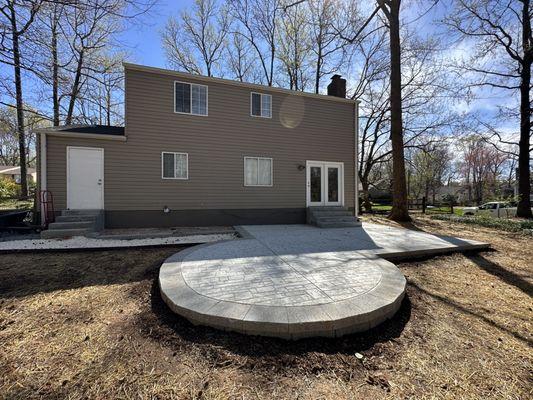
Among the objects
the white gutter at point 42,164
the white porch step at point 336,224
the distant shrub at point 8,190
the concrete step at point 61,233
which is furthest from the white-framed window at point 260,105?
the distant shrub at point 8,190

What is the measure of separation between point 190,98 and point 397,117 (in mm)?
8452

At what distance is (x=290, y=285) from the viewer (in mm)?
3410

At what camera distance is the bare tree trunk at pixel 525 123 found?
12.8m

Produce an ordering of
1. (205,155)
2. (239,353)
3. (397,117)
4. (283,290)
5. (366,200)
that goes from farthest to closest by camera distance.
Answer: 1. (366,200)
2. (397,117)
3. (205,155)
4. (283,290)
5. (239,353)

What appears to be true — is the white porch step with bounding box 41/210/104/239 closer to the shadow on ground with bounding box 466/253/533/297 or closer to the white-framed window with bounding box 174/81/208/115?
the white-framed window with bounding box 174/81/208/115

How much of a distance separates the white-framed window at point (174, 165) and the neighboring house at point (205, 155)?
33 millimetres

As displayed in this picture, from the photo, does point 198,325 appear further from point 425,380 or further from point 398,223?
point 398,223

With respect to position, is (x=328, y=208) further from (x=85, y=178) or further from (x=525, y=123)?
(x=525, y=123)

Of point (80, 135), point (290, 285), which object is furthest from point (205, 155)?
point (290, 285)

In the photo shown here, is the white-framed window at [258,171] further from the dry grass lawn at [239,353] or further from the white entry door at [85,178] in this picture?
the dry grass lawn at [239,353]

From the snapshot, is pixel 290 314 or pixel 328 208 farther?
pixel 328 208

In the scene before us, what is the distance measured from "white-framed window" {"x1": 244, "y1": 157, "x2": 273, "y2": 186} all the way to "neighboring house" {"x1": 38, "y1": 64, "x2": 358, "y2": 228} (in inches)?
1.5

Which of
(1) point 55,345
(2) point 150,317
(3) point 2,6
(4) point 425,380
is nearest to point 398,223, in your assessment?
(4) point 425,380

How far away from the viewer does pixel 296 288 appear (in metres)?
3.30
